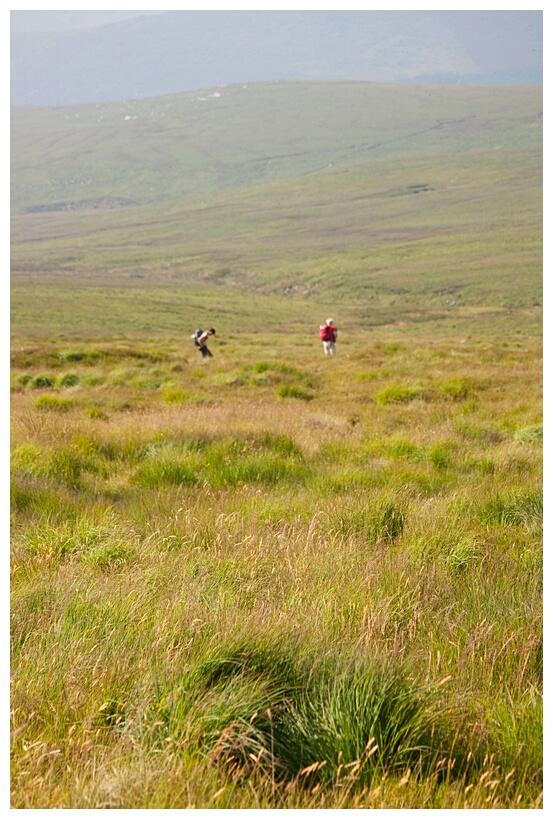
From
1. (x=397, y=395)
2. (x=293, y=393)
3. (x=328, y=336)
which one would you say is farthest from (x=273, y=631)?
(x=328, y=336)

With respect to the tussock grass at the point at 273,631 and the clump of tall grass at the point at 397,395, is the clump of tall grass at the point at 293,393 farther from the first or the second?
the tussock grass at the point at 273,631

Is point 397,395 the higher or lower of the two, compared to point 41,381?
lower

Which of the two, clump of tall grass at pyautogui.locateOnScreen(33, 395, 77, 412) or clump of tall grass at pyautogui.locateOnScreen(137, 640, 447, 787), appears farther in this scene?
clump of tall grass at pyautogui.locateOnScreen(33, 395, 77, 412)

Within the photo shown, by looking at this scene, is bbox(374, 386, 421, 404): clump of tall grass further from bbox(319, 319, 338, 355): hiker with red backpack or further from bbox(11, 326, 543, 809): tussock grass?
bbox(319, 319, 338, 355): hiker with red backpack

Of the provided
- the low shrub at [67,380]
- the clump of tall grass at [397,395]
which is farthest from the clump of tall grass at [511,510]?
the low shrub at [67,380]

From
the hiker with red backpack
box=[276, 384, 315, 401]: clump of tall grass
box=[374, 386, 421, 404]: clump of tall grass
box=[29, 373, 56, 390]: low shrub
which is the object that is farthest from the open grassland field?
the hiker with red backpack

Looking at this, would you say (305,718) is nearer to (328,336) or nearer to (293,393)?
(293,393)

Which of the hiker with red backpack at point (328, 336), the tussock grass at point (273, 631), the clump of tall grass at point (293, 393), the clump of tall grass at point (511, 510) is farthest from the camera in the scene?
the hiker with red backpack at point (328, 336)

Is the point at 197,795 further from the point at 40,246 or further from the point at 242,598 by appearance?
the point at 40,246

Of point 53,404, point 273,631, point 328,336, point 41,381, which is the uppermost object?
point 328,336

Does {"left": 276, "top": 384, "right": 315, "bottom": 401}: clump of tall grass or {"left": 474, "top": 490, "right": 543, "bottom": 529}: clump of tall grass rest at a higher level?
{"left": 276, "top": 384, "right": 315, "bottom": 401}: clump of tall grass

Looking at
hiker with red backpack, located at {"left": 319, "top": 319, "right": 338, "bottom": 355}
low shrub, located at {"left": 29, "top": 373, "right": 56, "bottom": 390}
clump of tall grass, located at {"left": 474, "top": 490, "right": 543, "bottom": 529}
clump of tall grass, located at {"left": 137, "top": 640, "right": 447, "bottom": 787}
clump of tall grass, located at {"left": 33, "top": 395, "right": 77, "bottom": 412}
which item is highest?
hiker with red backpack, located at {"left": 319, "top": 319, "right": 338, "bottom": 355}

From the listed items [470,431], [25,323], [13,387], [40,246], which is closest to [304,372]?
[13,387]

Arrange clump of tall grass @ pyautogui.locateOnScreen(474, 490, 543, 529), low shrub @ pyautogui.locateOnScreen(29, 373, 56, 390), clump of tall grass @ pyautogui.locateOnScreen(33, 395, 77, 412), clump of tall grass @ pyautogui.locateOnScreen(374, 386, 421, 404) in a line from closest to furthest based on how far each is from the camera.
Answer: clump of tall grass @ pyautogui.locateOnScreen(474, 490, 543, 529) → clump of tall grass @ pyautogui.locateOnScreen(33, 395, 77, 412) → clump of tall grass @ pyautogui.locateOnScreen(374, 386, 421, 404) → low shrub @ pyautogui.locateOnScreen(29, 373, 56, 390)
